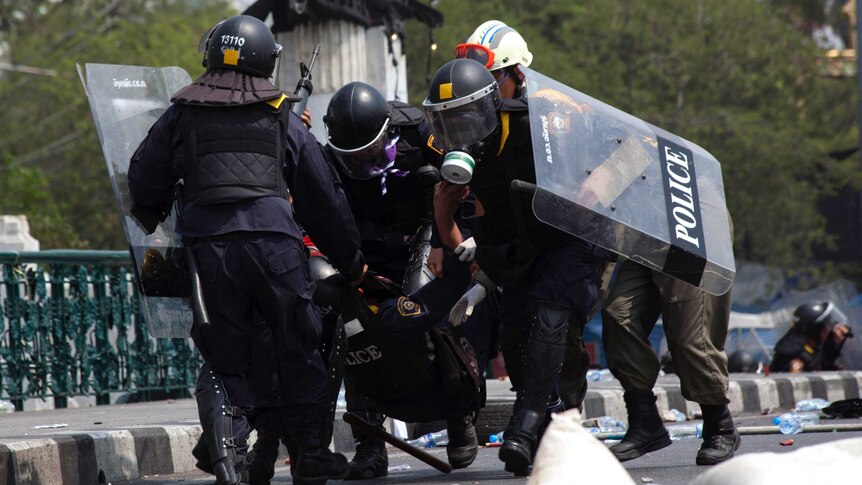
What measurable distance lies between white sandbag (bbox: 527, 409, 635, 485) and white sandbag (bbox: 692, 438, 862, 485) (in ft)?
0.72

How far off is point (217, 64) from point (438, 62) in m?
17.5

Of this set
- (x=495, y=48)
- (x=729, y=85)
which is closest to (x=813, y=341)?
(x=495, y=48)

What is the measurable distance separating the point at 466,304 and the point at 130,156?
1.52 metres

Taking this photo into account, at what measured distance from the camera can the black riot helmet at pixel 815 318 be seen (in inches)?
531

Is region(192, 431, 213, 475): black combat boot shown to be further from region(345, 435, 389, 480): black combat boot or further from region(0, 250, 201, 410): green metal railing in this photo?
region(0, 250, 201, 410): green metal railing

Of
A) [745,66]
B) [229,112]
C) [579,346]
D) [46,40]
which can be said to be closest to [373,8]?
[579,346]

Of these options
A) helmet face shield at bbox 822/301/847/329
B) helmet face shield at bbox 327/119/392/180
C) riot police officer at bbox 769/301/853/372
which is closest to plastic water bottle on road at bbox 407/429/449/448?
helmet face shield at bbox 327/119/392/180

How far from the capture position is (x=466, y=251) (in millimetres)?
5465

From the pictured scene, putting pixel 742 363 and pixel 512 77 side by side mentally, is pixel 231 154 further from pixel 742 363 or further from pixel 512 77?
pixel 742 363

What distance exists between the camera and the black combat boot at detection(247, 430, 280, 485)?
5359 millimetres

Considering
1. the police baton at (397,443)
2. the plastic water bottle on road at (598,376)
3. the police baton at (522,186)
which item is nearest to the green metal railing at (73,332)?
the police baton at (397,443)

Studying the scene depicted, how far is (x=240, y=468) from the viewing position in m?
4.82

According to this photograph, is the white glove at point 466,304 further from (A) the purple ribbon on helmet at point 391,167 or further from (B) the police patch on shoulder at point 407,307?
(A) the purple ribbon on helmet at point 391,167

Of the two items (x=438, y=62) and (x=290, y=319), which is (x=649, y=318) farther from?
(x=438, y=62)
